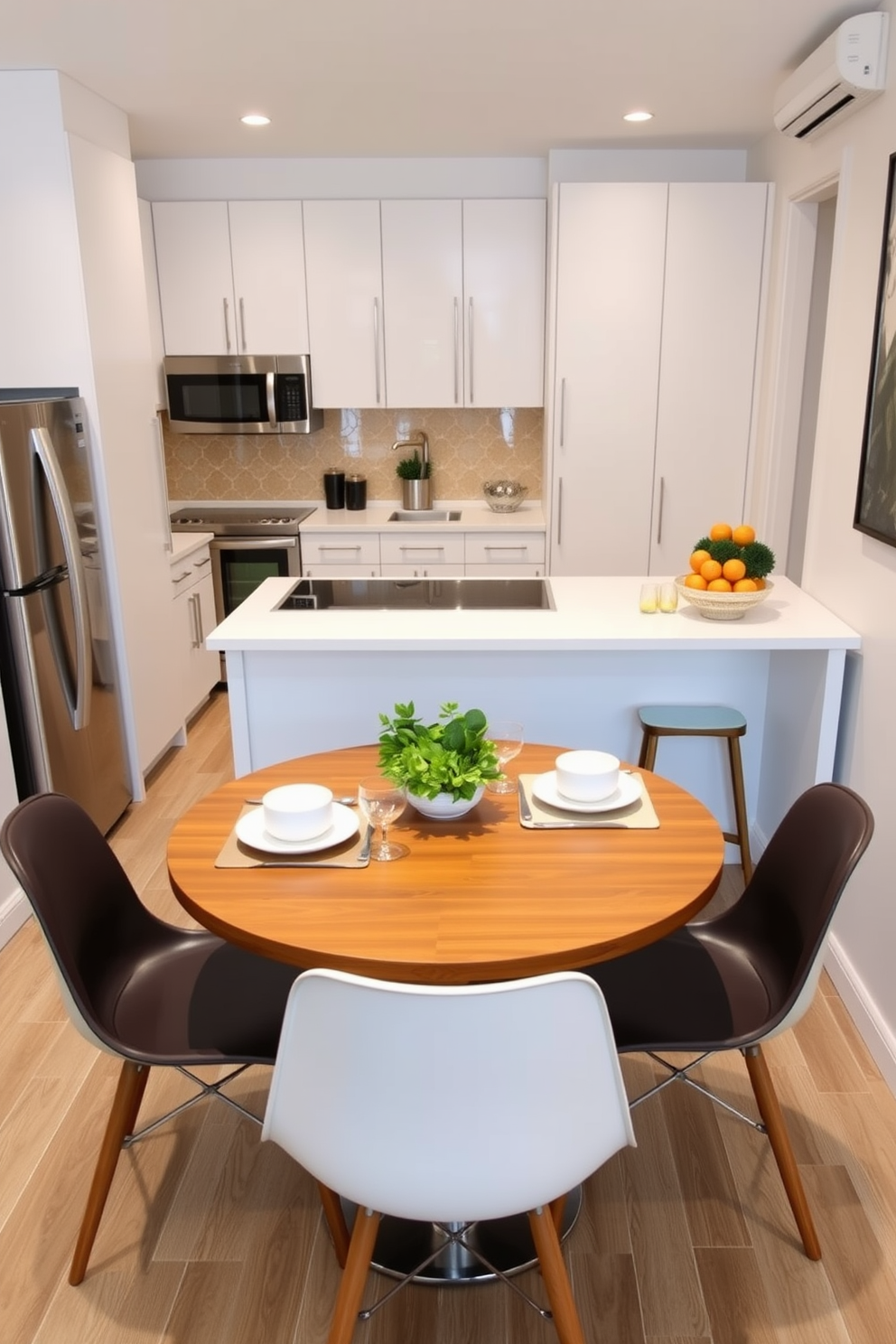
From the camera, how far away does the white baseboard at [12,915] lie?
304 centimetres

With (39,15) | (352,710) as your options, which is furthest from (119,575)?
(39,15)

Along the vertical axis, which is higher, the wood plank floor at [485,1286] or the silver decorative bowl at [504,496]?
the silver decorative bowl at [504,496]

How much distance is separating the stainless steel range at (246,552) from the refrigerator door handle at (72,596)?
4.91 ft

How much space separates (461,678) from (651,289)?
89.7 inches

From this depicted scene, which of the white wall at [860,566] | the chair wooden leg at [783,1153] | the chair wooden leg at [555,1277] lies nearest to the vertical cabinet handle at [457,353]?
the white wall at [860,566]

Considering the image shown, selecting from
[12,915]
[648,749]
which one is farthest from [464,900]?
[12,915]

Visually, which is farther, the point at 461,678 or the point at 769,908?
the point at 461,678

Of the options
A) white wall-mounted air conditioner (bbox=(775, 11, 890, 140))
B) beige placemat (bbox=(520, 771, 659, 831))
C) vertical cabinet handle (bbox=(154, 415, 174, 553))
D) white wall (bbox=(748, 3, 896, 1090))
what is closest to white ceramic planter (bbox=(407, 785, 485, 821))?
beige placemat (bbox=(520, 771, 659, 831))

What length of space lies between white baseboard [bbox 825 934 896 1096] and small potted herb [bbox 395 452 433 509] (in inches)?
125

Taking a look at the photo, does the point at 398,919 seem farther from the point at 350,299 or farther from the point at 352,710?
the point at 350,299

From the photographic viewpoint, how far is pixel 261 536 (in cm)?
494

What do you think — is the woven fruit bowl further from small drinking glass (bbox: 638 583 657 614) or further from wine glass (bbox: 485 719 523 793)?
wine glass (bbox: 485 719 523 793)

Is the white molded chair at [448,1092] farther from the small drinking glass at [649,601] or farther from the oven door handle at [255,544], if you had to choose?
the oven door handle at [255,544]

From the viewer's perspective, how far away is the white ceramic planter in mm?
1979
